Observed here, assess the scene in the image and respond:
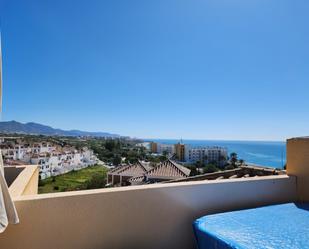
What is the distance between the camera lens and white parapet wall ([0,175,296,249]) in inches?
67.7

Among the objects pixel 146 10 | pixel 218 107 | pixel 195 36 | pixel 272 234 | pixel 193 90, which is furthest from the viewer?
pixel 218 107

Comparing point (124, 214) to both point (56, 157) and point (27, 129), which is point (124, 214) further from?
point (27, 129)

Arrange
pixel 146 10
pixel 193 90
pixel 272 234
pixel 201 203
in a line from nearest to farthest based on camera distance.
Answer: pixel 272 234, pixel 201 203, pixel 146 10, pixel 193 90

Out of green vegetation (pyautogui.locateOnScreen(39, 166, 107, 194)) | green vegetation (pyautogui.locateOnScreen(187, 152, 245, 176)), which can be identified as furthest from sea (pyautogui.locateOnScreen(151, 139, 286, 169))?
green vegetation (pyautogui.locateOnScreen(39, 166, 107, 194))

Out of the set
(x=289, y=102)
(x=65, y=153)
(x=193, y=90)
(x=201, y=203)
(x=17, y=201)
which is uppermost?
(x=193, y=90)

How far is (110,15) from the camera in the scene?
6355 millimetres

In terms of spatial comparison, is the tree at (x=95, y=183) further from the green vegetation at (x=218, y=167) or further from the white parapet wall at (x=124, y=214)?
the white parapet wall at (x=124, y=214)

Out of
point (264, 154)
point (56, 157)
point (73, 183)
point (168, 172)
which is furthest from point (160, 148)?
point (168, 172)

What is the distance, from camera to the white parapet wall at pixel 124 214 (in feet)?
5.64

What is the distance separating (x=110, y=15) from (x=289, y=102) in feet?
36.2

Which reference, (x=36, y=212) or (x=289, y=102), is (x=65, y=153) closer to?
(x=289, y=102)

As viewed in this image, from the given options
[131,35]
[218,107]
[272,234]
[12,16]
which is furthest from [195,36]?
[218,107]

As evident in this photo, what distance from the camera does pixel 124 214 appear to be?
197 cm

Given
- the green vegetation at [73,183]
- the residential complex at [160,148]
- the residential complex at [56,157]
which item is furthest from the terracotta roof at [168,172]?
the residential complex at [160,148]
